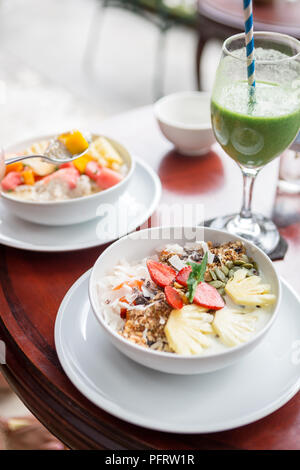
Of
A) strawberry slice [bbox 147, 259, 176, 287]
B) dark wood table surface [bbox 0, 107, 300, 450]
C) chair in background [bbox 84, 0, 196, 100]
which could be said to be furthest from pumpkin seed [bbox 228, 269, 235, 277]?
chair in background [bbox 84, 0, 196, 100]

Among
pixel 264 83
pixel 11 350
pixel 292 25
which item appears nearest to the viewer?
pixel 11 350

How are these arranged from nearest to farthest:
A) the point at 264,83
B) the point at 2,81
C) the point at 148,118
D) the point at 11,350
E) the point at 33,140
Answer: the point at 11,350 → the point at 264,83 → the point at 33,140 → the point at 148,118 → the point at 2,81

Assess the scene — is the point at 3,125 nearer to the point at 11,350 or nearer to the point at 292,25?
the point at 292,25

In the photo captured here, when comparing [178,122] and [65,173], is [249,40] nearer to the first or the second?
[65,173]

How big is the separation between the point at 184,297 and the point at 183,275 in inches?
2.1

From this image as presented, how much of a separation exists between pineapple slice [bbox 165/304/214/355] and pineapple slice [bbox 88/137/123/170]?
577 millimetres

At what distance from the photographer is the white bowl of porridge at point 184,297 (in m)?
0.76

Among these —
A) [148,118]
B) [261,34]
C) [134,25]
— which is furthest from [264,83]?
[134,25]

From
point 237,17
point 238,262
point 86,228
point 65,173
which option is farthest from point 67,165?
point 237,17

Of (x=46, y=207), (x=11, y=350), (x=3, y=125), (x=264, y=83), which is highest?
(x=264, y=83)

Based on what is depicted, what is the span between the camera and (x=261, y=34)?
43.7 inches

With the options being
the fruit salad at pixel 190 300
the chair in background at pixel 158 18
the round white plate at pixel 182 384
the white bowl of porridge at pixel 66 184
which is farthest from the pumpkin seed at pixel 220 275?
the chair in background at pixel 158 18

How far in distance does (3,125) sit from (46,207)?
2673mm

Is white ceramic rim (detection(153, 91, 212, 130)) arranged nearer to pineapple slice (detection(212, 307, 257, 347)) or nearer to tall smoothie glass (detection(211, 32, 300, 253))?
tall smoothie glass (detection(211, 32, 300, 253))
